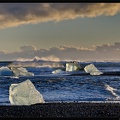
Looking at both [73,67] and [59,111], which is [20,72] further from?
[59,111]

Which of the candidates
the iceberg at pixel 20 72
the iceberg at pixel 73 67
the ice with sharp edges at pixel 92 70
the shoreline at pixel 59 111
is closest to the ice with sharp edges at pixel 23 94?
the shoreline at pixel 59 111

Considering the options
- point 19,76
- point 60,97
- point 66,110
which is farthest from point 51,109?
point 19,76

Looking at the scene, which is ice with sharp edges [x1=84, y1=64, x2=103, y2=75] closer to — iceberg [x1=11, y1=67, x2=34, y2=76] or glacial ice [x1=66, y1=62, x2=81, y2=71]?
glacial ice [x1=66, y1=62, x2=81, y2=71]

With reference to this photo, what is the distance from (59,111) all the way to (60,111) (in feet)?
0.07

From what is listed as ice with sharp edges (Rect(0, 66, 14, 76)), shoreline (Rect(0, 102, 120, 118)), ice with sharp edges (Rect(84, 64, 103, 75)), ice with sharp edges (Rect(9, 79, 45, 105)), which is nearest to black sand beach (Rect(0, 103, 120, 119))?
shoreline (Rect(0, 102, 120, 118))

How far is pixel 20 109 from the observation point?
27.6 ft

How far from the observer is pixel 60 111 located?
26.5ft

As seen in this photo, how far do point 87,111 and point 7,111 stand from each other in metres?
1.52

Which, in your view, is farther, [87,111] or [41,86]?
[41,86]

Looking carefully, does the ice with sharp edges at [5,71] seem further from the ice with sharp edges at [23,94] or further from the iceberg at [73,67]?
the ice with sharp edges at [23,94]

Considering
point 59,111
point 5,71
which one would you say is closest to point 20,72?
point 5,71

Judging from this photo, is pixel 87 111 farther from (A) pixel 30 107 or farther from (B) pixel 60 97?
(B) pixel 60 97

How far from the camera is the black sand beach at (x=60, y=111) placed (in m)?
7.52

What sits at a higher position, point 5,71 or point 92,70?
point 5,71
